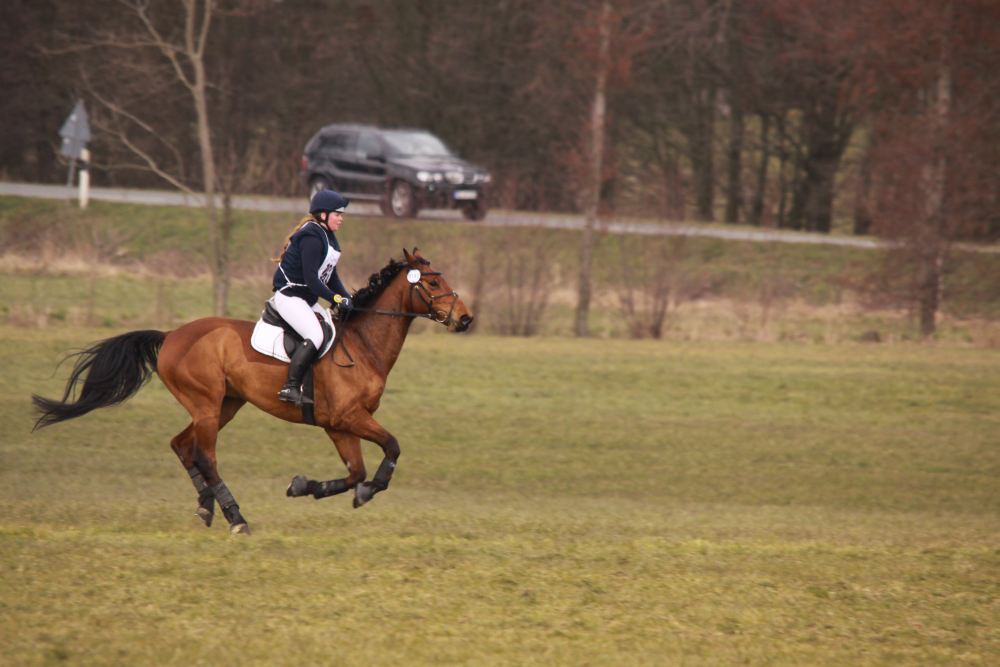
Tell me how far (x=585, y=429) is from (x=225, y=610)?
432 inches

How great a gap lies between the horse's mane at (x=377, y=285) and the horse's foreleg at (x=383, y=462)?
36.8 inches

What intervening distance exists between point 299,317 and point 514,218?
1984 cm

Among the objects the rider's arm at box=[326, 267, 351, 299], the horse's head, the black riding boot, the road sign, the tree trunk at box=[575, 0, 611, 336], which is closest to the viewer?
the black riding boot

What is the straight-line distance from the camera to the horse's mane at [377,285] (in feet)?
33.2

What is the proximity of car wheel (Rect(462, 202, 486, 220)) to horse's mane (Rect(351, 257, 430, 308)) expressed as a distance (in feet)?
66.4

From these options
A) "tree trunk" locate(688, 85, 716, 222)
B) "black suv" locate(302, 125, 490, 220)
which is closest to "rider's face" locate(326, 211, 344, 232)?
"black suv" locate(302, 125, 490, 220)

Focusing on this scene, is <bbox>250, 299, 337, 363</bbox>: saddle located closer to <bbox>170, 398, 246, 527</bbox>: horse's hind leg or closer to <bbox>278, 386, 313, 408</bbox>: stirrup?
<bbox>278, 386, 313, 408</bbox>: stirrup

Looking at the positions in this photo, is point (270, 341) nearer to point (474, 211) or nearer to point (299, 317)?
point (299, 317)

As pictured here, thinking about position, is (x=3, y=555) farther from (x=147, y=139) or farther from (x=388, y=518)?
(x=147, y=139)

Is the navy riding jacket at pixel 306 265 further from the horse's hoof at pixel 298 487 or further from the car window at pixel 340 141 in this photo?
the car window at pixel 340 141

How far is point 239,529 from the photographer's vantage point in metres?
9.38

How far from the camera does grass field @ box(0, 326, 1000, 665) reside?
689cm

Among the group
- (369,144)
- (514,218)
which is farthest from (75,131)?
(514,218)

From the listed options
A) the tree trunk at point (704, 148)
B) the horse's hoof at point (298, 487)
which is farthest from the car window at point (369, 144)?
the horse's hoof at point (298, 487)
